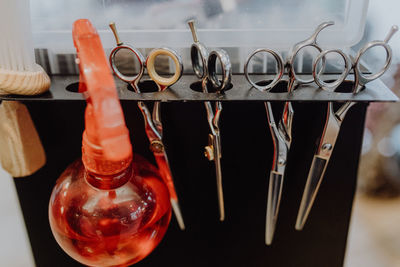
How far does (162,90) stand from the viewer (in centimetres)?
38

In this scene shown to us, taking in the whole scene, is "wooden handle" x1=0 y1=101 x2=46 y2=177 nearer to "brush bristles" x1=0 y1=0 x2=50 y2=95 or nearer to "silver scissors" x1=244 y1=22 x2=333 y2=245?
"brush bristles" x1=0 y1=0 x2=50 y2=95

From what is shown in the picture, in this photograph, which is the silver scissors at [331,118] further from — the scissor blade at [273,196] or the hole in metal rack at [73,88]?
the hole in metal rack at [73,88]

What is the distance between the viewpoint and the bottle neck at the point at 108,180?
1.22 feet

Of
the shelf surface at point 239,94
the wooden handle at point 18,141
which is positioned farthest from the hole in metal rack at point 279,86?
the wooden handle at point 18,141

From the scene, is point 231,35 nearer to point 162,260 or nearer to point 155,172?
point 155,172

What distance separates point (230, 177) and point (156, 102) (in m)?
0.13

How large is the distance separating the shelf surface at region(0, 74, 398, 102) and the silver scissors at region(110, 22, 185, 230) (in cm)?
1

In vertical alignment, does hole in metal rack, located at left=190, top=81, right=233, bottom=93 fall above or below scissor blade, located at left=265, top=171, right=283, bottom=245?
above

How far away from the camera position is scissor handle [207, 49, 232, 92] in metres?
0.34

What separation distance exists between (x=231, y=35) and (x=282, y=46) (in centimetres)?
5

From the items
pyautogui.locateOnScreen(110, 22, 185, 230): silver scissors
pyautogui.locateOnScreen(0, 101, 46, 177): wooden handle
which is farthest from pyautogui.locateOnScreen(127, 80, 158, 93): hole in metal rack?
pyautogui.locateOnScreen(0, 101, 46, 177): wooden handle

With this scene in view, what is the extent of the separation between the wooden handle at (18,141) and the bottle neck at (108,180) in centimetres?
10

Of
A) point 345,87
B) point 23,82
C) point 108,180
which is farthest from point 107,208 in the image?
point 345,87

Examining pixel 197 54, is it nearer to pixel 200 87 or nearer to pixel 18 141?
pixel 200 87
